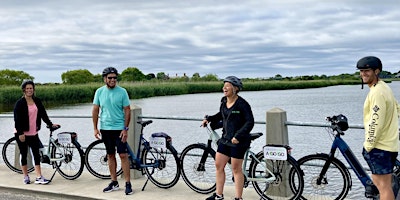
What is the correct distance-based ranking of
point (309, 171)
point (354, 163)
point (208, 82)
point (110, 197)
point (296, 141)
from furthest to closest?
point (208, 82), point (296, 141), point (110, 197), point (309, 171), point (354, 163)

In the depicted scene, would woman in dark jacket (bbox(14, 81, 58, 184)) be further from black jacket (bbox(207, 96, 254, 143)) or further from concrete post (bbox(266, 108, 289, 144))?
concrete post (bbox(266, 108, 289, 144))

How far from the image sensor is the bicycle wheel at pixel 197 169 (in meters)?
6.72

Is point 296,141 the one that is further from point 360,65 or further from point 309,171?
point 360,65

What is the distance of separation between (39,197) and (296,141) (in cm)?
1392

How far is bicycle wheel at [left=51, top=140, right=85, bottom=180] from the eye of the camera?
770 centimetres

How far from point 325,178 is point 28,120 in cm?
427

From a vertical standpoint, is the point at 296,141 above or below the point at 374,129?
below

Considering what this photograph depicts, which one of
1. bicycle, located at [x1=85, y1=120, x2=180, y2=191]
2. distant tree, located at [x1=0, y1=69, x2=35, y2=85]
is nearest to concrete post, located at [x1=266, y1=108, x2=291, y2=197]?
bicycle, located at [x1=85, y1=120, x2=180, y2=191]

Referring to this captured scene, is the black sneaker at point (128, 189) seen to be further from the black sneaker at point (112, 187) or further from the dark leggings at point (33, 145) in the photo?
the dark leggings at point (33, 145)

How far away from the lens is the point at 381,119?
4.46 meters

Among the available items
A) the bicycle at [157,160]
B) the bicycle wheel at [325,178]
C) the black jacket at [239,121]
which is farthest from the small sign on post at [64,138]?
the bicycle wheel at [325,178]


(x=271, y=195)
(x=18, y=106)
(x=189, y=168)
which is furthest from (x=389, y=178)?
(x=18, y=106)

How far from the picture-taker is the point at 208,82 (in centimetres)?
6538

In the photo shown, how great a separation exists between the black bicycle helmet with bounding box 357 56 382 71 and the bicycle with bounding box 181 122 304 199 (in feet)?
5.36
